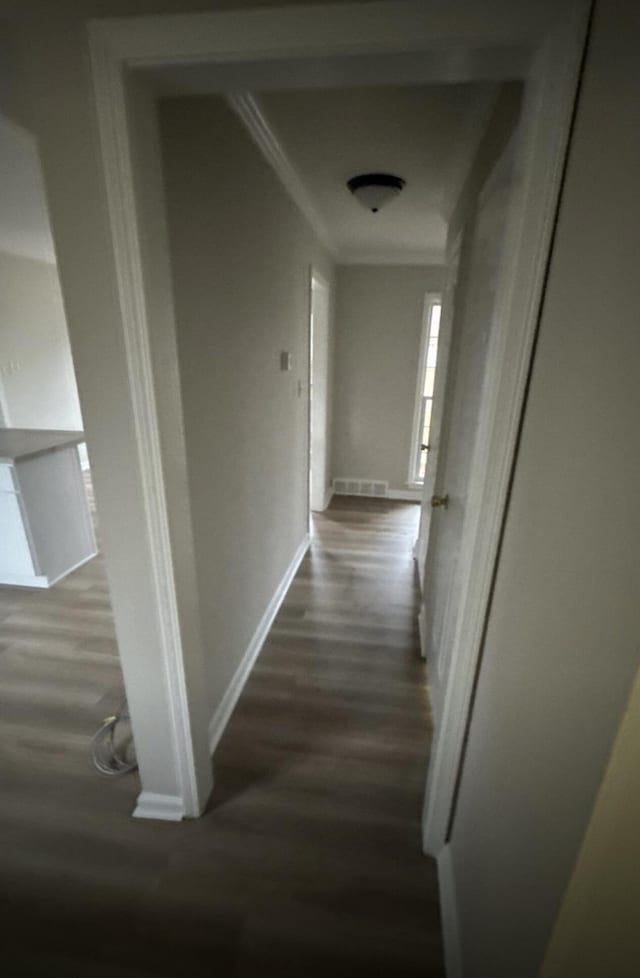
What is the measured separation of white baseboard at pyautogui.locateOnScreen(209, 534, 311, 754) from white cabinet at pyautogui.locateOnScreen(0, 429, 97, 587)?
1.55 m

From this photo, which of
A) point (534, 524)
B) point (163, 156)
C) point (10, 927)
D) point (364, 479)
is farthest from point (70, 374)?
point (534, 524)

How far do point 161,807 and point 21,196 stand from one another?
3317 mm

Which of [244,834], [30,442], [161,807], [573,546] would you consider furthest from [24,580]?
[573,546]

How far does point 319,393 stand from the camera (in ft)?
12.8

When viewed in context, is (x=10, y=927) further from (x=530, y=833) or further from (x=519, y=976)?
(x=530, y=833)

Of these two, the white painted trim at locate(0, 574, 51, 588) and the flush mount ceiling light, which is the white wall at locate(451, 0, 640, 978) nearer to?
the flush mount ceiling light

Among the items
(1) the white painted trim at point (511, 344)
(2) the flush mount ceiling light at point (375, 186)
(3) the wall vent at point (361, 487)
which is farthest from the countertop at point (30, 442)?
(3) the wall vent at point (361, 487)

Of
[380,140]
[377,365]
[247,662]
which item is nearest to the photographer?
[380,140]

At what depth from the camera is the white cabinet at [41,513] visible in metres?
2.58

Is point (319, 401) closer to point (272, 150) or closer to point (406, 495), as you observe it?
point (406, 495)

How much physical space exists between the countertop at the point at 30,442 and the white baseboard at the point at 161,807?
1.98m

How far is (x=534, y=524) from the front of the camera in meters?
0.82

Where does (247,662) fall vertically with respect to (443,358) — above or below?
below

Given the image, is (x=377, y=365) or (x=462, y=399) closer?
(x=462, y=399)
